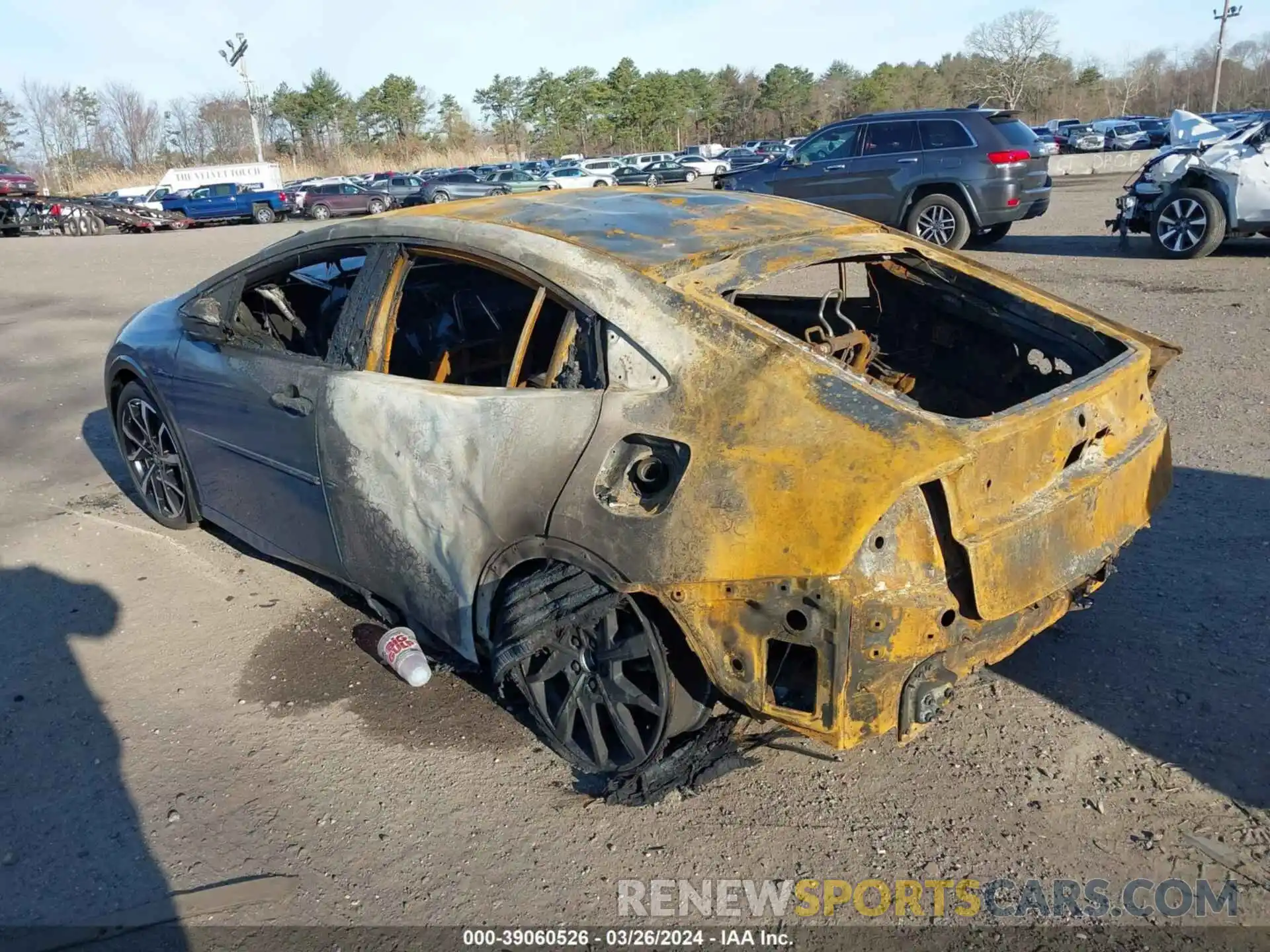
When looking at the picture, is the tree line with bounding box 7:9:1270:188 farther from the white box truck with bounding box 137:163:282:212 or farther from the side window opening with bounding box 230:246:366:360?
the side window opening with bounding box 230:246:366:360

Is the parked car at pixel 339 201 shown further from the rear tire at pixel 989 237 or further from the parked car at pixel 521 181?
the rear tire at pixel 989 237

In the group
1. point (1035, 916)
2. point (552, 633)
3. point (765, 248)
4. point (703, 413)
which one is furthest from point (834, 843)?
point (765, 248)

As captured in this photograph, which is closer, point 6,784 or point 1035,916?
point 1035,916

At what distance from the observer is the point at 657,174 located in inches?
1489

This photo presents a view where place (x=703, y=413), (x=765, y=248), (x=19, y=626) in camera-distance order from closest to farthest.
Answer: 1. (x=703, y=413)
2. (x=765, y=248)
3. (x=19, y=626)

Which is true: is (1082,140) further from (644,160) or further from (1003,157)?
(1003,157)

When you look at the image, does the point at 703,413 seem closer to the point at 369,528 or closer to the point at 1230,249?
the point at 369,528

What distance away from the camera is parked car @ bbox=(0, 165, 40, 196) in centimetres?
2712

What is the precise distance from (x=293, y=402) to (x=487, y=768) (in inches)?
60.1

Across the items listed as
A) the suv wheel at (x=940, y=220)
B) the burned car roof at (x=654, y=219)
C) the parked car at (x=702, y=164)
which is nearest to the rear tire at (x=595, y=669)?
the burned car roof at (x=654, y=219)

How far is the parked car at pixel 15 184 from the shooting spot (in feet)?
89.0

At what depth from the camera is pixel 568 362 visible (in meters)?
2.78

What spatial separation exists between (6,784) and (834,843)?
104 inches

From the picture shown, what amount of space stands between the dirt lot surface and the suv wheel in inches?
333
